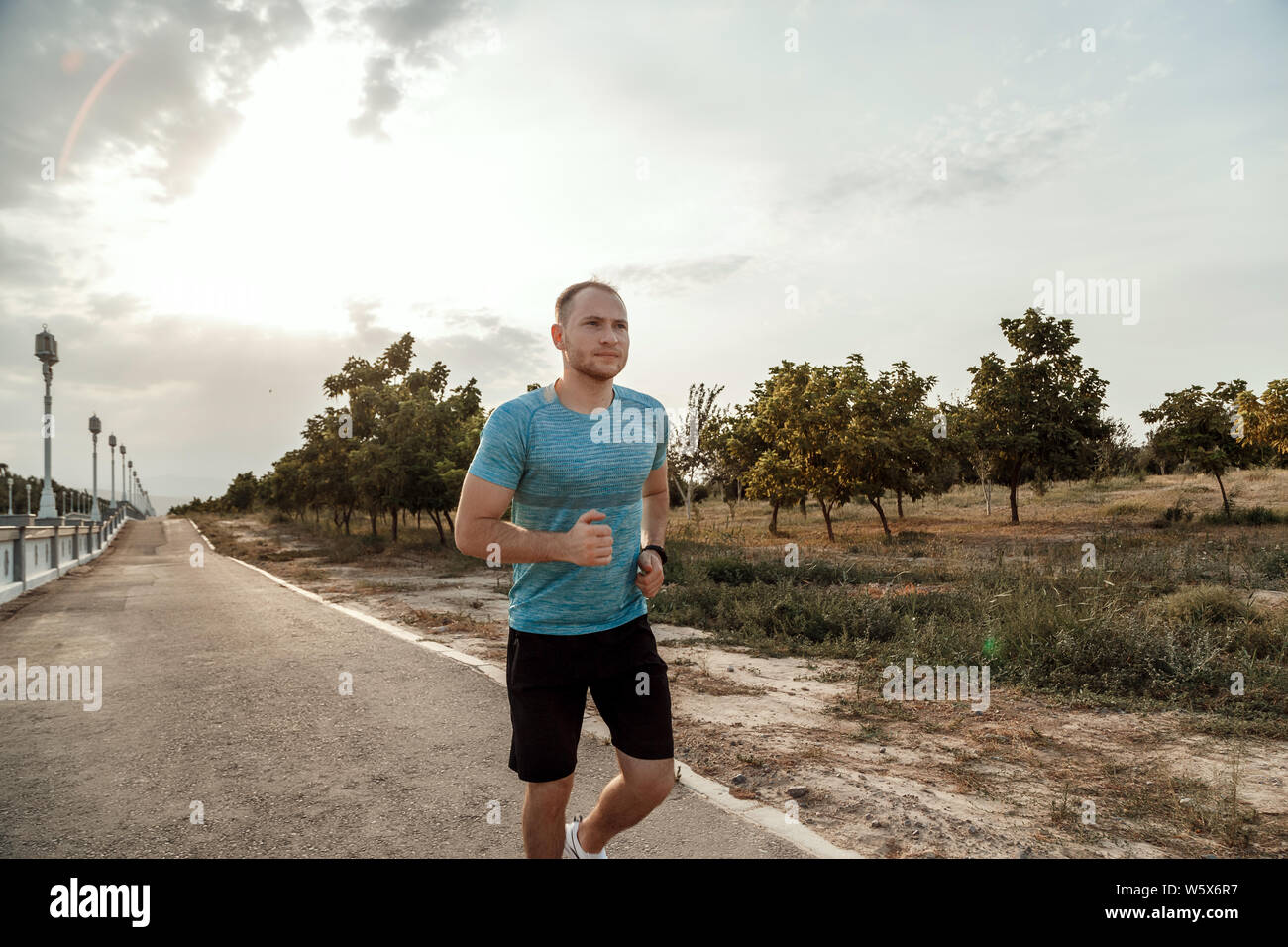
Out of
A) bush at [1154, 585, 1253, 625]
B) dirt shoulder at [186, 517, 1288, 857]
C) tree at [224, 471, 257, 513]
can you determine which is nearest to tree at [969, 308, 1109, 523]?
bush at [1154, 585, 1253, 625]

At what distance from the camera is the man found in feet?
8.16

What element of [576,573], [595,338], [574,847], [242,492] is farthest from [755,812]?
[242,492]

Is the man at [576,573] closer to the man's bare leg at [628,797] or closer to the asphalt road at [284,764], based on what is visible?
the man's bare leg at [628,797]

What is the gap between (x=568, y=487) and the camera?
2.61 meters

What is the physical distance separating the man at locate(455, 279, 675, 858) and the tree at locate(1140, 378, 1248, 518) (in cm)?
3314

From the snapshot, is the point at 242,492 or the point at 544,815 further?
the point at 242,492

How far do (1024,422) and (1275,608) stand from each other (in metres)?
22.3

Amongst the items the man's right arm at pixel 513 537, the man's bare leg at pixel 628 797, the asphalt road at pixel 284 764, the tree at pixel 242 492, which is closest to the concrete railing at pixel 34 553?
the asphalt road at pixel 284 764

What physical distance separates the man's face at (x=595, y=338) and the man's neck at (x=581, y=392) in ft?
0.11

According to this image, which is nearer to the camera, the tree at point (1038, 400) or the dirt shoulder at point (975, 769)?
the dirt shoulder at point (975, 769)

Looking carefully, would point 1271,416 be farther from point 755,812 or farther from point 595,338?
point 595,338

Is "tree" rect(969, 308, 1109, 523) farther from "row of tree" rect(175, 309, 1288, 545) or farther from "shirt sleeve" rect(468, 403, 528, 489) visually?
"shirt sleeve" rect(468, 403, 528, 489)

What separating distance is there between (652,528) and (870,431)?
2557cm

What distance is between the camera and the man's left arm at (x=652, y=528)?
2734mm
